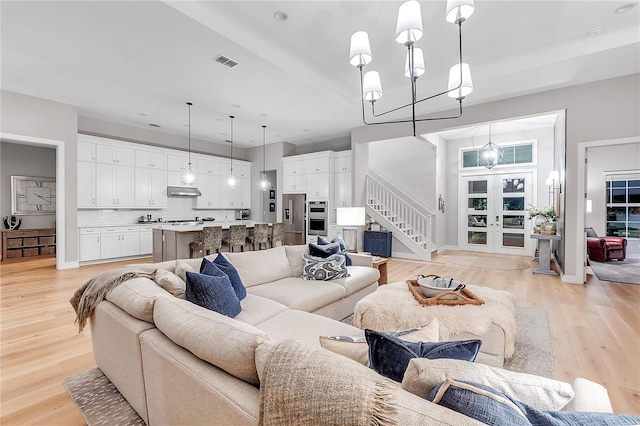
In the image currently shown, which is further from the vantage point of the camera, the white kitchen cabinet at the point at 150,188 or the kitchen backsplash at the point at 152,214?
the white kitchen cabinet at the point at 150,188

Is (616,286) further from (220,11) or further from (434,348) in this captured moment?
(220,11)


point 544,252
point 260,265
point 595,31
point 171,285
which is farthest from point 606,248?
point 171,285

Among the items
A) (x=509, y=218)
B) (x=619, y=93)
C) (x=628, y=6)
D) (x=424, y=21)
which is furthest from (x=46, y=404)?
(x=509, y=218)

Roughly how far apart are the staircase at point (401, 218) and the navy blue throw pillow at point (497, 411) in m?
6.38

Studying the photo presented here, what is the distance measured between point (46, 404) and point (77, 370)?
39 centimetres

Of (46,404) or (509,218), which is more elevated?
(509,218)

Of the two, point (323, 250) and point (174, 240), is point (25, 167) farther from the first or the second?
point (323, 250)

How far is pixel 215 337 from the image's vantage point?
1.13m

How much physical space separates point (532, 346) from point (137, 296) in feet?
10.4

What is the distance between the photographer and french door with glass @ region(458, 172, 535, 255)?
773cm

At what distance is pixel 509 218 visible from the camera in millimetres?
7961

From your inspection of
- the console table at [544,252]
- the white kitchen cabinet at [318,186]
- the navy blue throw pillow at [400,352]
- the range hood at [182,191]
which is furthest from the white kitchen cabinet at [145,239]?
the console table at [544,252]

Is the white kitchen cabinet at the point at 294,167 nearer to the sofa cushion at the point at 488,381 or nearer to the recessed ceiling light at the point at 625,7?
the recessed ceiling light at the point at 625,7

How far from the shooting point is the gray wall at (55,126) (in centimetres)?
495
